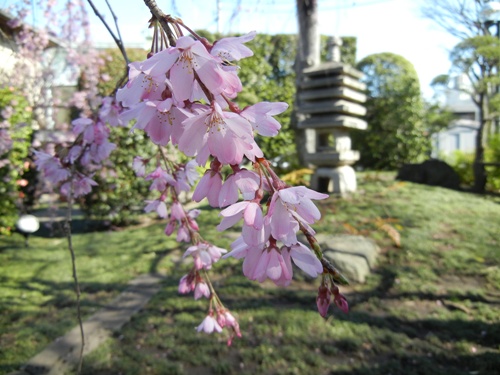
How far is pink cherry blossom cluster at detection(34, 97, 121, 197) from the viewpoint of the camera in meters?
1.46

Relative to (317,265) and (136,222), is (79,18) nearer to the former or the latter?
(136,222)

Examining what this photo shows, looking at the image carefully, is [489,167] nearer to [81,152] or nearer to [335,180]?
[335,180]

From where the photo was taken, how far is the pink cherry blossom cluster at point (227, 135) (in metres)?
0.60

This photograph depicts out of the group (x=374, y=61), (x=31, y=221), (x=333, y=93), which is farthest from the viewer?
(x=374, y=61)

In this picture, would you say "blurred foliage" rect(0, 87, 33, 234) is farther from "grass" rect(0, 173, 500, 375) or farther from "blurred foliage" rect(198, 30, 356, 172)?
"blurred foliage" rect(198, 30, 356, 172)

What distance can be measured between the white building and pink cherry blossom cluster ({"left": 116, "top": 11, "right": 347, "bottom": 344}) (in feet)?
27.7

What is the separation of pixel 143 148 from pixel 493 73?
6.78 meters

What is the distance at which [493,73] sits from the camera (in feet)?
26.2

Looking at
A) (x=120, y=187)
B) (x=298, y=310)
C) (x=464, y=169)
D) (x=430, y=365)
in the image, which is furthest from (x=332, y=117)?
(x=430, y=365)

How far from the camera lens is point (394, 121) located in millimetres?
9859

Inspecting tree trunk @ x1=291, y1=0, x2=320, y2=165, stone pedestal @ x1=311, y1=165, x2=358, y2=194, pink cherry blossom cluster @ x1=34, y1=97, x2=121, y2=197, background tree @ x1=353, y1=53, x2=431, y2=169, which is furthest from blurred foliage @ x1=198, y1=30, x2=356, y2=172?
pink cherry blossom cluster @ x1=34, y1=97, x2=121, y2=197

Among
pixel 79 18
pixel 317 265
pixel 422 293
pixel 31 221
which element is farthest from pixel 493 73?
pixel 317 265

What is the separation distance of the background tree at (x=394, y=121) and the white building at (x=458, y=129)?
2.23ft

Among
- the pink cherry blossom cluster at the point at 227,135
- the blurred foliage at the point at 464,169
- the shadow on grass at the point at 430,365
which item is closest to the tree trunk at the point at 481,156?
the blurred foliage at the point at 464,169
